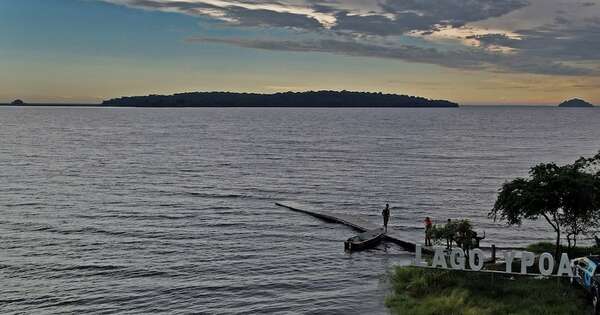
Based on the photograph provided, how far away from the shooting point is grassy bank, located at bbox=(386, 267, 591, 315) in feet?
86.2

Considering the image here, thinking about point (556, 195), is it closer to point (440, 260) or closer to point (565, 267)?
point (565, 267)

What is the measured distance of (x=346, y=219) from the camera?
53.4 m

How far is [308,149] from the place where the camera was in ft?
437

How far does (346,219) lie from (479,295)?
25.2 metres

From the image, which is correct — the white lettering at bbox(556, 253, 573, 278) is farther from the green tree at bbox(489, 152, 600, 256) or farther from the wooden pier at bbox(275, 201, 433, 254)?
the wooden pier at bbox(275, 201, 433, 254)

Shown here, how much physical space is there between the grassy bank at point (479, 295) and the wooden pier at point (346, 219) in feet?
34.2

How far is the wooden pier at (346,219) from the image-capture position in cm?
4445

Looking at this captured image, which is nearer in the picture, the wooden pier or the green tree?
the green tree

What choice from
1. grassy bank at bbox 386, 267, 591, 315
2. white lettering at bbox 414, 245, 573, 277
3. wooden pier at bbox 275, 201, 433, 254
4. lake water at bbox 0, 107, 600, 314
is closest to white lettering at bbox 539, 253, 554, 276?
white lettering at bbox 414, 245, 573, 277

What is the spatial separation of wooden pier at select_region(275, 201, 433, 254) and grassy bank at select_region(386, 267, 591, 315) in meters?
10.4

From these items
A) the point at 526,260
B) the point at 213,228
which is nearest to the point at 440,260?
the point at 526,260

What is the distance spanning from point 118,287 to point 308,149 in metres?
100

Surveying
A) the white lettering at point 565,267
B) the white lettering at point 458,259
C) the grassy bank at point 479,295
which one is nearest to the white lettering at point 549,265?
the white lettering at point 565,267

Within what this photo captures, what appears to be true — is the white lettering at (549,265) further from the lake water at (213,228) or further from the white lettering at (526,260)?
the lake water at (213,228)
